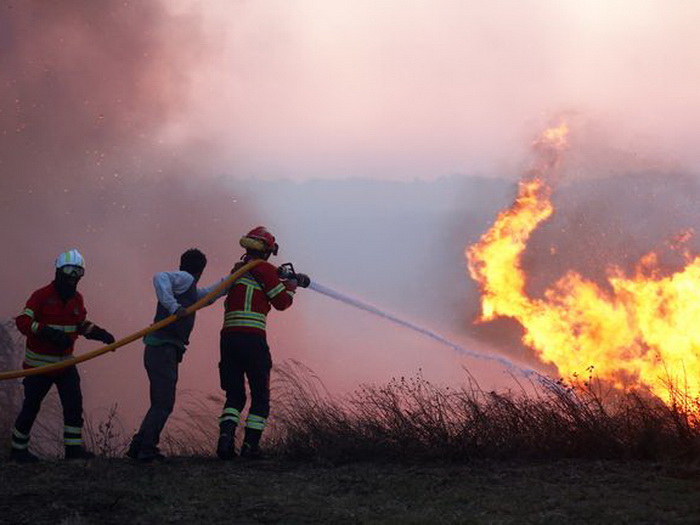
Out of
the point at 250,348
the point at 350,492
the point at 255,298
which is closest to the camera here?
the point at 350,492

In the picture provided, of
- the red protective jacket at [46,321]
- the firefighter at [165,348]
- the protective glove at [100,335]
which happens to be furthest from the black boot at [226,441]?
the red protective jacket at [46,321]

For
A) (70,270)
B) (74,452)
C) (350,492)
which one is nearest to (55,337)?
(70,270)

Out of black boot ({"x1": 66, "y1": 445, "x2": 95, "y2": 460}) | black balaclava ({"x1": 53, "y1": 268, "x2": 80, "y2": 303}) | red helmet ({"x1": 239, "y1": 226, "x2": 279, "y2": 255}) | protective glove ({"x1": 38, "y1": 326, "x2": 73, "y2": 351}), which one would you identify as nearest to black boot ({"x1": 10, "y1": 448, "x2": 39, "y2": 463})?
black boot ({"x1": 66, "y1": 445, "x2": 95, "y2": 460})

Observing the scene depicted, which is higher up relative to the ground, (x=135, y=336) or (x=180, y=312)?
(x=180, y=312)

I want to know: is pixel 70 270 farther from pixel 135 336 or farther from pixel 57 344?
pixel 135 336

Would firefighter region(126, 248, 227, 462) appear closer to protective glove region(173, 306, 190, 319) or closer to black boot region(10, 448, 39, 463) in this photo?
protective glove region(173, 306, 190, 319)

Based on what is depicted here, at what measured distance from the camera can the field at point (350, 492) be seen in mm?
5441

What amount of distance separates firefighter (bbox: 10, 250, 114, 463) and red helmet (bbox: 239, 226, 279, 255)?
5.05 feet

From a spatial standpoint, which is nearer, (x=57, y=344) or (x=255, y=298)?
(x=57, y=344)

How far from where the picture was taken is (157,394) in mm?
7742

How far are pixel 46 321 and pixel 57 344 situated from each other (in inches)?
9.1

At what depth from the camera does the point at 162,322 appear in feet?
25.2

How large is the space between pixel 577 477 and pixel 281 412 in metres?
3.10

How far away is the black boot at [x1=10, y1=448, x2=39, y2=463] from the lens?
7586mm
